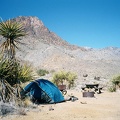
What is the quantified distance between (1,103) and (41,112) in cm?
199

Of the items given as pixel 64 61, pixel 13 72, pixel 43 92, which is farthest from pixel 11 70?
pixel 64 61

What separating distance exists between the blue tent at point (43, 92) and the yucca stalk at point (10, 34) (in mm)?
2607

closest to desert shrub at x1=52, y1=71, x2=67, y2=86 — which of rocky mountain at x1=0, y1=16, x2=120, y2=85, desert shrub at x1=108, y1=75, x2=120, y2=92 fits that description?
desert shrub at x1=108, y1=75, x2=120, y2=92

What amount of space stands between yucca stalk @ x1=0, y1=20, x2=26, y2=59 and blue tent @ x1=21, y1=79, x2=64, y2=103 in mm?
2607

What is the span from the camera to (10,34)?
1203 cm

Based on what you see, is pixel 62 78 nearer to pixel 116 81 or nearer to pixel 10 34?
pixel 116 81

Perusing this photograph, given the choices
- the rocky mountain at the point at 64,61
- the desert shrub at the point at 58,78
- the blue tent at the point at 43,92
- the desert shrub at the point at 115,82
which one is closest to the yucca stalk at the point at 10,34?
the blue tent at the point at 43,92

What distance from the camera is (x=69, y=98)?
15.2 m

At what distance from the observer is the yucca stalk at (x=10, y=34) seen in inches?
472

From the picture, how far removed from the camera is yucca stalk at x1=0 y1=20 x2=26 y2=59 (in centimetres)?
1198

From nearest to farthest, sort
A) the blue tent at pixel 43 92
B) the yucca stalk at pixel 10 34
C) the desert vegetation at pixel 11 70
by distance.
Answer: the desert vegetation at pixel 11 70 → the yucca stalk at pixel 10 34 → the blue tent at pixel 43 92

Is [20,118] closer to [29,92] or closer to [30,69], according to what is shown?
[30,69]

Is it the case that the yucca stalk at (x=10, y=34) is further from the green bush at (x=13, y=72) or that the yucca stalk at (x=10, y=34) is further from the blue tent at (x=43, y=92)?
the blue tent at (x=43, y=92)

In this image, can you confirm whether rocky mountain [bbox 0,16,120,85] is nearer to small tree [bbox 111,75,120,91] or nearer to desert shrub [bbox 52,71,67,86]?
desert shrub [bbox 52,71,67,86]
